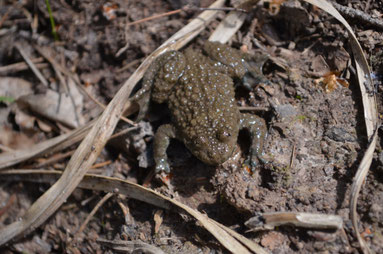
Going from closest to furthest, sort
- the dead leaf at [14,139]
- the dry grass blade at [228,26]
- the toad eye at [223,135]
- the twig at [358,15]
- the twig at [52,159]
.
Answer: the toad eye at [223,135]
the twig at [358,15]
the dry grass blade at [228,26]
the twig at [52,159]
the dead leaf at [14,139]

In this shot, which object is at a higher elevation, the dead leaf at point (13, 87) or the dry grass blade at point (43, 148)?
the dead leaf at point (13, 87)

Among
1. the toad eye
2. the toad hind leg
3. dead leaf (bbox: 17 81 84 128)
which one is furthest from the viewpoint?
dead leaf (bbox: 17 81 84 128)

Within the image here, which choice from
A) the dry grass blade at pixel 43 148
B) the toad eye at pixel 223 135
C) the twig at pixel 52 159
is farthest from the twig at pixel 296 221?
the twig at pixel 52 159

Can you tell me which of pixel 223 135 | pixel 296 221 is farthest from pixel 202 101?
pixel 296 221

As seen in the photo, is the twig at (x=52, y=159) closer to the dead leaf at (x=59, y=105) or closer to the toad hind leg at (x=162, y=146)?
the dead leaf at (x=59, y=105)

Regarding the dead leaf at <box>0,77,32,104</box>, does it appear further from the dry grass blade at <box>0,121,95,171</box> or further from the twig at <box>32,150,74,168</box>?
the twig at <box>32,150,74,168</box>

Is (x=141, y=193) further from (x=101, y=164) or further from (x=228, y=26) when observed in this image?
(x=228, y=26)

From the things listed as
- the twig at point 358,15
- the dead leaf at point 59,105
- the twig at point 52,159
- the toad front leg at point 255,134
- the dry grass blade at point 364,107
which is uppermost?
the twig at point 358,15

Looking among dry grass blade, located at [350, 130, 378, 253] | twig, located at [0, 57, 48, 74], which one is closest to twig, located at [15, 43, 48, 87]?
twig, located at [0, 57, 48, 74]
